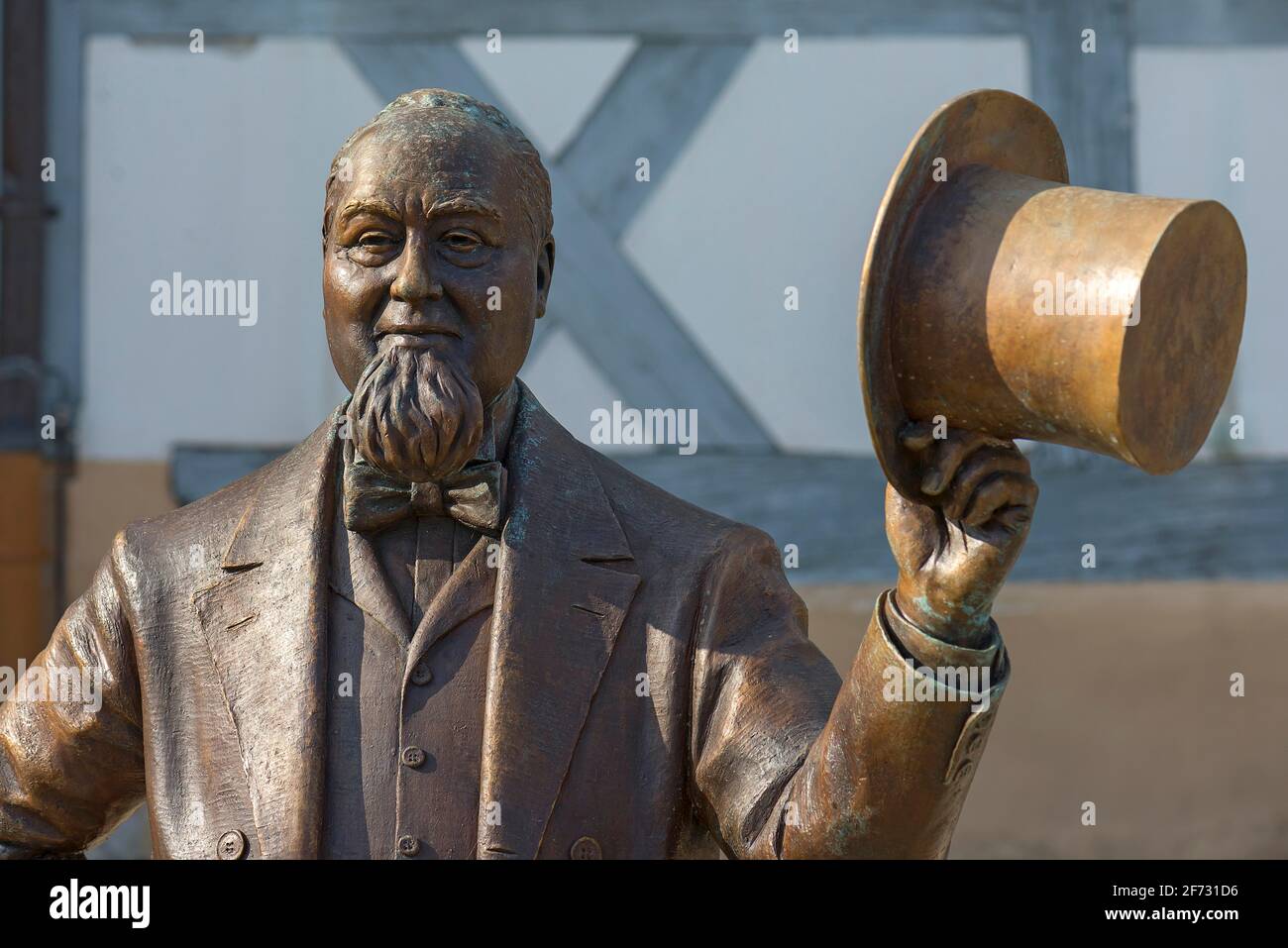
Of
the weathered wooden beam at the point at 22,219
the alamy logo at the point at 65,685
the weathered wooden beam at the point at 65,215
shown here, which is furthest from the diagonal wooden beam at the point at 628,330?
the alamy logo at the point at 65,685

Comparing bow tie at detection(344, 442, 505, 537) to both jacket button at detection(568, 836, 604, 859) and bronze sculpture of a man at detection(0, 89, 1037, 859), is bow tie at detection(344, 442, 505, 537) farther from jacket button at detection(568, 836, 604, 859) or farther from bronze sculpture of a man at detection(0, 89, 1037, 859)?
jacket button at detection(568, 836, 604, 859)

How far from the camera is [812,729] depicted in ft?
9.93

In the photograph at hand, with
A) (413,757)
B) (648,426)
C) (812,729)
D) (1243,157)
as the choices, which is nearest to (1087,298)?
(812,729)

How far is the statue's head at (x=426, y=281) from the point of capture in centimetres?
306

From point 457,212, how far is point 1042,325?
810 millimetres

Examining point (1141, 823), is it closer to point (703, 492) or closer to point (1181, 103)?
point (703, 492)

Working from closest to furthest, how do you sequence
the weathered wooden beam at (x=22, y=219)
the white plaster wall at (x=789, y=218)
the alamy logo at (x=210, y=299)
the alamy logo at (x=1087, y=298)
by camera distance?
the alamy logo at (x=1087, y=298) → the white plaster wall at (x=789, y=218) → the alamy logo at (x=210, y=299) → the weathered wooden beam at (x=22, y=219)

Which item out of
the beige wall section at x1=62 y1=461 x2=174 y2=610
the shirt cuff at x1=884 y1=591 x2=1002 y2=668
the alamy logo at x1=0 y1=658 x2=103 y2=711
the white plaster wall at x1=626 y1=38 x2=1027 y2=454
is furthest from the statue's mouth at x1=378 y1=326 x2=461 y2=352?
the beige wall section at x1=62 y1=461 x2=174 y2=610

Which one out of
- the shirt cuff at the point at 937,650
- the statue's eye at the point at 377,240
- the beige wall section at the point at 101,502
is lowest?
the beige wall section at the point at 101,502

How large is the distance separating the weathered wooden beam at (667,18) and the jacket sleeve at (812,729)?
3.57 meters

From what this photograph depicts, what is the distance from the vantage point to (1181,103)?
6.59 m

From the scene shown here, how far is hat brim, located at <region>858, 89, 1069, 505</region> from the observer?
8.91ft

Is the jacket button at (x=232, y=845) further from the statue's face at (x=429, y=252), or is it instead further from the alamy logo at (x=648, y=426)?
the alamy logo at (x=648, y=426)

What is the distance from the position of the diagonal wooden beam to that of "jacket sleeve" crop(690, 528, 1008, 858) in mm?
3196
